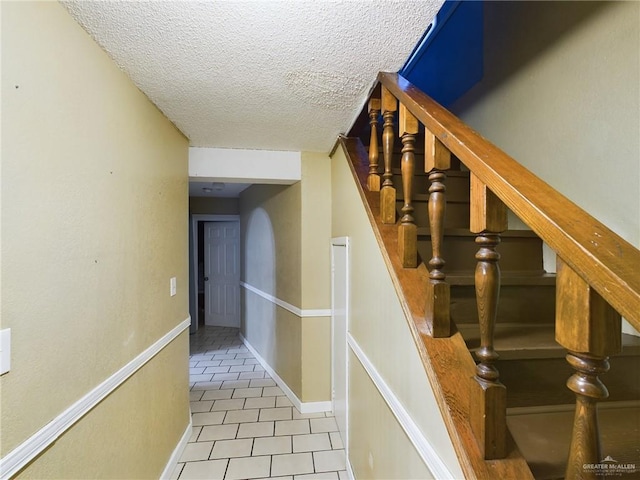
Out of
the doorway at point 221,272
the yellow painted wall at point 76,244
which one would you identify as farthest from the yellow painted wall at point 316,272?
the doorway at point 221,272

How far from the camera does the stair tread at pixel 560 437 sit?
2.57ft

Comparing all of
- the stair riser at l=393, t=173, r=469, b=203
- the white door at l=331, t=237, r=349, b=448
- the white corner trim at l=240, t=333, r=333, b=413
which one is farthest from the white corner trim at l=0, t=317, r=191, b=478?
the stair riser at l=393, t=173, r=469, b=203

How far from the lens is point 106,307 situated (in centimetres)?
130

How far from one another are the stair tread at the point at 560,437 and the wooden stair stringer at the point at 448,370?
0.11m

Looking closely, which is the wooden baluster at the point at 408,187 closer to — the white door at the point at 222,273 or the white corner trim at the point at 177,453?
the white corner trim at the point at 177,453

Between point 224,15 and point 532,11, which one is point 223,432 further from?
point 532,11

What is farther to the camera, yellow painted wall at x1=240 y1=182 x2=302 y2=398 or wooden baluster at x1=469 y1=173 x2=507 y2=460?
yellow painted wall at x1=240 y1=182 x2=302 y2=398

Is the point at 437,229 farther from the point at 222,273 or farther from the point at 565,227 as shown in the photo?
the point at 222,273

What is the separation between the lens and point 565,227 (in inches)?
20.6

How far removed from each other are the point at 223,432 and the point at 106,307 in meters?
1.74

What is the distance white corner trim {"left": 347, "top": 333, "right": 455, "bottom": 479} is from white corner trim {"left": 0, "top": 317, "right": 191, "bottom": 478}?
1.18 m

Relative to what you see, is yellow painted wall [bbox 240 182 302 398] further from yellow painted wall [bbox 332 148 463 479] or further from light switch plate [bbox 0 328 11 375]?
light switch plate [bbox 0 328 11 375]

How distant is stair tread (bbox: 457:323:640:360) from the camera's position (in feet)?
3.41

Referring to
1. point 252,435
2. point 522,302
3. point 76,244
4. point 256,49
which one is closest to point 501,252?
point 522,302
